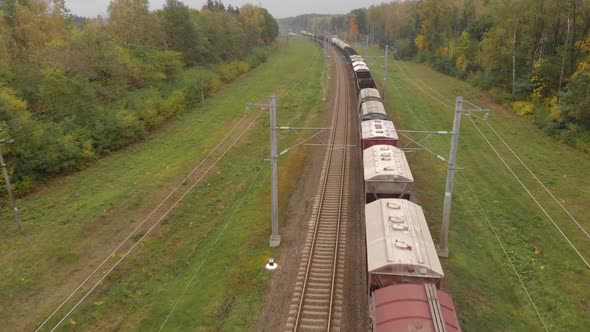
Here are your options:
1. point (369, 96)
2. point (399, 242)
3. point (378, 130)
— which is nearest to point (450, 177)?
point (399, 242)

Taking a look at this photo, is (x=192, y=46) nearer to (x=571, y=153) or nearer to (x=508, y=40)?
(x=508, y=40)

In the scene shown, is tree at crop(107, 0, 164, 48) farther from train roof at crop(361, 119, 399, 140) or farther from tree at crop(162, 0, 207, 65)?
train roof at crop(361, 119, 399, 140)

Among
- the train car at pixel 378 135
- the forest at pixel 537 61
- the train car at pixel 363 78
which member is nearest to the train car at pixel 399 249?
the train car at pixel 378 135

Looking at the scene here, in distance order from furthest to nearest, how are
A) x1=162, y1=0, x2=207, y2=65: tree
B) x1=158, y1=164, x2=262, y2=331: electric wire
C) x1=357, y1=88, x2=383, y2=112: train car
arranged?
1. x1=162, y1=0, x2=207, y2=65: tree
2. x1=357, y1=88, x2=383, y2=112: train car
3. x1=158, y1=164, x2=262, y2=331: electric wire

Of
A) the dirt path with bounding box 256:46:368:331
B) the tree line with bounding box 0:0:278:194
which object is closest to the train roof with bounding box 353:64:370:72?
the tree line with bounding box 0:0:278:194

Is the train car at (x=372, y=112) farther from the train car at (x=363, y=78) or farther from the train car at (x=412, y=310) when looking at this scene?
the train car at (x=412, y=310)

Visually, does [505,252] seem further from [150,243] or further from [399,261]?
[150,243]
